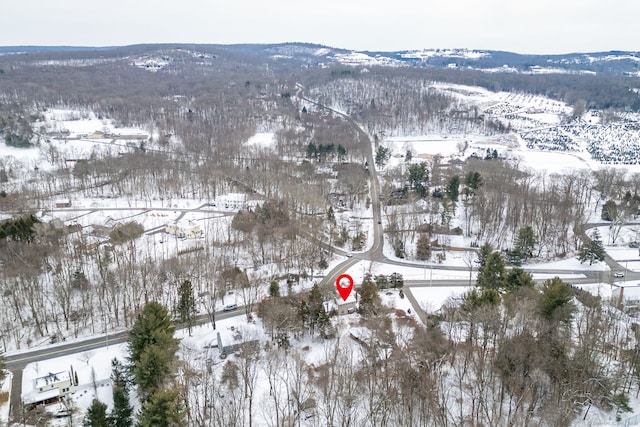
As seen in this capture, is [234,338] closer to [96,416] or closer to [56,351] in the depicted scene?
[96,416]

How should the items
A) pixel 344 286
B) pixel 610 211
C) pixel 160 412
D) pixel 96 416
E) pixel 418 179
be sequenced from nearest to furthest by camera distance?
pixel 160 412 < pixel 96 416 < pixel 344 286 < pixel 610 211 < pixel 418 179

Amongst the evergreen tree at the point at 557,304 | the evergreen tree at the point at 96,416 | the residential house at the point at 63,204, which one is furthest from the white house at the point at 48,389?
the residential house at the point at 63,204

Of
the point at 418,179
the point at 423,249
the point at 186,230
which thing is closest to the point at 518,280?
the point at 423,249

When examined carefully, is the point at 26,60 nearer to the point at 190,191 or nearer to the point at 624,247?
the point at 190,191

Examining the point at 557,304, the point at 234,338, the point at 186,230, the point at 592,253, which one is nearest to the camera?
the point at 557,304

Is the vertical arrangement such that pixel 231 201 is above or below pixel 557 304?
below

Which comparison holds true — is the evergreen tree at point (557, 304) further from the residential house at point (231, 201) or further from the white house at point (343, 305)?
the residential house at point (231, 201)

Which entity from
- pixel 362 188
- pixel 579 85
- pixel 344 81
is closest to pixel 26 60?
pixel 344 81
